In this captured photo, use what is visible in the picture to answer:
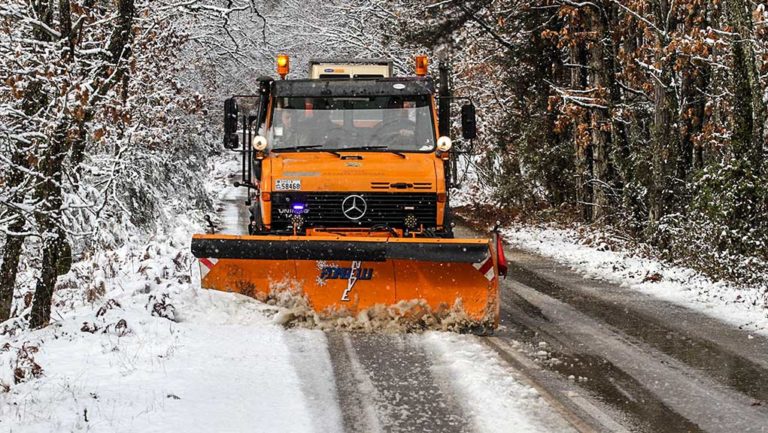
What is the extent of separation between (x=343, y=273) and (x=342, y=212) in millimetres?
751

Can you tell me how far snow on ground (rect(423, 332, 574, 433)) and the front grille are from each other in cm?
154

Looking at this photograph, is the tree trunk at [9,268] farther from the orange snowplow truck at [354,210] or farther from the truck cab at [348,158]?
the truck cab at [348,158]

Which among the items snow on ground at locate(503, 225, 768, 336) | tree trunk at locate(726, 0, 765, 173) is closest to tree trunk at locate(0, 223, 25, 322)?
snow on ground at locate(503, 225, 768, 336)

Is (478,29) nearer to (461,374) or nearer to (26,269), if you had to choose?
(26,269)

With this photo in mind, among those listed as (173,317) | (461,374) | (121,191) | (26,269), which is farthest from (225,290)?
(121,191)

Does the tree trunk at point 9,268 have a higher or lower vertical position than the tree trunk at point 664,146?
lower

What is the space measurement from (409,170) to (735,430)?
424 cm

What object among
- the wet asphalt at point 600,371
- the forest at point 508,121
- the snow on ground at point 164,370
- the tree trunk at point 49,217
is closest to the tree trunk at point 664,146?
the forest at point 508,121

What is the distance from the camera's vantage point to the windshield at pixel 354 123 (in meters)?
8.87

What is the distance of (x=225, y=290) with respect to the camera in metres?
7.88

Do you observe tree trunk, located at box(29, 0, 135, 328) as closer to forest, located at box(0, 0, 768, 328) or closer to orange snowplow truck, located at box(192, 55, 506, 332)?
forest, located at box(0, 0, 768, 328)

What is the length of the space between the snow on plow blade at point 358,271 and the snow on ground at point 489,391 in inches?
21.6

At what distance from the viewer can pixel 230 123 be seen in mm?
8844

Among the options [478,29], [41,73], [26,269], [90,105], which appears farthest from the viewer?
[478,29]
